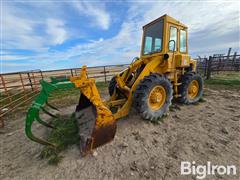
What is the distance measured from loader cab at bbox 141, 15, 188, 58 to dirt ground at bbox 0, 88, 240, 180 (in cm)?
196

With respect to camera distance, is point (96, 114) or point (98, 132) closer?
point (98, 132)

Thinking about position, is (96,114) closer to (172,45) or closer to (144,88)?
(144,88)

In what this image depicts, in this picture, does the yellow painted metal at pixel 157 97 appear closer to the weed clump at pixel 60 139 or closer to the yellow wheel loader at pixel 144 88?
the yellow wheel loader at pixel 144 88

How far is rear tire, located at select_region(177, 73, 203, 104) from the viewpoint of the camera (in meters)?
4.18

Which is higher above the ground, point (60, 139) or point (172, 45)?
point (172, 45)

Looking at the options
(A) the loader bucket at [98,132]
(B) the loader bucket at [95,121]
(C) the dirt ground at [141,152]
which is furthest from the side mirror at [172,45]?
(A) the loader bucket at [98,132]

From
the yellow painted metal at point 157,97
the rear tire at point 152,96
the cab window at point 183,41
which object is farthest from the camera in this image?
the cab window at point 183,41

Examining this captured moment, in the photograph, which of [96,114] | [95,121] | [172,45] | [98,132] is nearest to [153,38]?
[172,45]

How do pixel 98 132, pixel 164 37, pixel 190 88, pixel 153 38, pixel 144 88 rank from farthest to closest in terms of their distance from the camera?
pixel 190 88 → pixel 153 38 → pixel 164 37 → pixel 144 88 → pixel 98 132

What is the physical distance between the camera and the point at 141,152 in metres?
2.36

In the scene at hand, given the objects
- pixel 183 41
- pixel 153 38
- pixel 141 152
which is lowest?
pixel 141 152

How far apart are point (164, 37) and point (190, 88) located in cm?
206

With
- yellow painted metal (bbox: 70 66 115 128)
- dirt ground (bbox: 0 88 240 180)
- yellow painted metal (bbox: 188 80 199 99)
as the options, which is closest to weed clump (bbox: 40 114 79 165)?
dirt ground (bbox: 0 88 240 180)

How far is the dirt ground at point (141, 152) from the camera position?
2000mm
